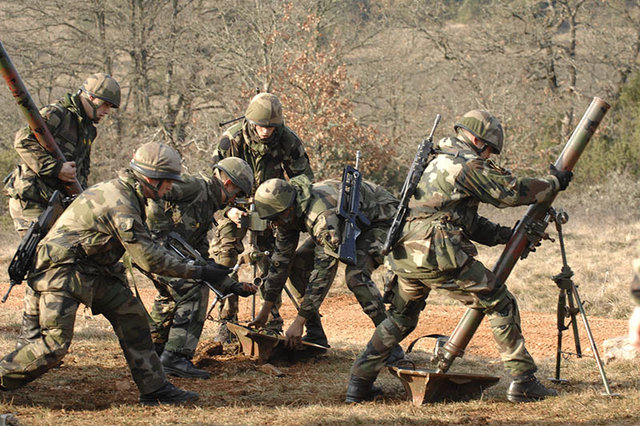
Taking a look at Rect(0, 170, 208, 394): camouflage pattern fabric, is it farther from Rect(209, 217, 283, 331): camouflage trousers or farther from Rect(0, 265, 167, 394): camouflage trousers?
Rect(209, 217, 283, 331): camouflage trousers

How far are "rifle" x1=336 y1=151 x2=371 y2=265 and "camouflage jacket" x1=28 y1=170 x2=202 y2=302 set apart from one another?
147 centimetres

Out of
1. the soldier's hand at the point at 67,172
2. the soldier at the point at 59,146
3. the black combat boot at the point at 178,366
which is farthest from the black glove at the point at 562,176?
the soldier's hand at the point at 67,172

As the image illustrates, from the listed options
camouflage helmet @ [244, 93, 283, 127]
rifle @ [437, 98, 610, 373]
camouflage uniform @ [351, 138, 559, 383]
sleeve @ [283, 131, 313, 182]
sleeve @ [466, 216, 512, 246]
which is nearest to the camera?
camouflage uniform @ [351, 138, 559, 383]

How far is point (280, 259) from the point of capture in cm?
721

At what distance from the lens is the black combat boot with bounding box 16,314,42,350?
222 inches

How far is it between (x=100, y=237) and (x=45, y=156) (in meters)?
2.04

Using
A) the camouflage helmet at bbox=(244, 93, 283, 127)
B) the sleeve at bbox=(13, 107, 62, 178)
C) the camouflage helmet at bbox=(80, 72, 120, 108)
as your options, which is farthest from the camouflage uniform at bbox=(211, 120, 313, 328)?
the sleeve at bbox=(13, 107, 62, 178)

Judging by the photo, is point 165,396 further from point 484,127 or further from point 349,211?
point 484,127

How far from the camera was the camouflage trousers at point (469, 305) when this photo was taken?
5809 mm

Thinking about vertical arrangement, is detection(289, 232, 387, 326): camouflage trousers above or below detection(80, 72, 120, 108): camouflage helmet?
below

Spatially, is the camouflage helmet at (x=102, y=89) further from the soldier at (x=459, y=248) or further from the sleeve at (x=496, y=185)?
the sleeve at (x=496, y=185)

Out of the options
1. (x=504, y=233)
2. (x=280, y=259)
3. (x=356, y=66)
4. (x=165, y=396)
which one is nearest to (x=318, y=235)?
(x=280, y=259)

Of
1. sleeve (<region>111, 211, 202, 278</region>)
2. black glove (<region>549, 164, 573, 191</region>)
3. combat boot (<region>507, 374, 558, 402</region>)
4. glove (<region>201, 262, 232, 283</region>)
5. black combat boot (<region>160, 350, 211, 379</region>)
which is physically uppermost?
black glove (<region>549, 164, 573, 191</region>)

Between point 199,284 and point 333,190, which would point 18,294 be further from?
point 333,190
